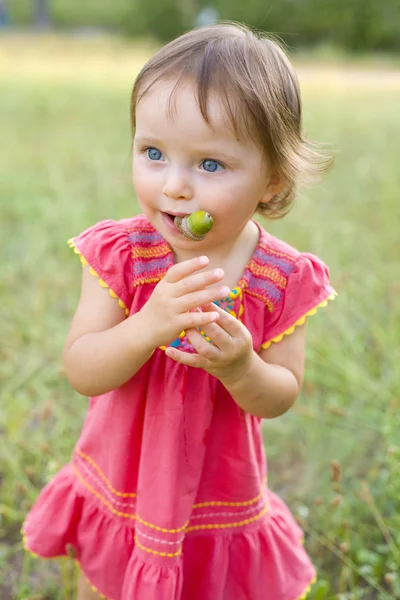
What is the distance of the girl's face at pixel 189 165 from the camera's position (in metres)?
1.15

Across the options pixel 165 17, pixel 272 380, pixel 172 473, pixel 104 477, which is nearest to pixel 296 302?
pixel 272 380

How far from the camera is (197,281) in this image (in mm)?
1110

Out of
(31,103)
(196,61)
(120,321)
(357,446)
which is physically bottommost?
(31,103)

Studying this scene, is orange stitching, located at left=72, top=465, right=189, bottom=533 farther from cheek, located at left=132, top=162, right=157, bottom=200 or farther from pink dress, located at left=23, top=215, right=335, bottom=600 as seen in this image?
cheek, located at left=132, top=162, right=157, bottom=200

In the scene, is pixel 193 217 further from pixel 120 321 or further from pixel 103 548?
pixel 103 548

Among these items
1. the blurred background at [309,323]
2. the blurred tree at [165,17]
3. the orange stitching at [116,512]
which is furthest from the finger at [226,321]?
the blurred tree at [165,17]

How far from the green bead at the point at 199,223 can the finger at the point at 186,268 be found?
5cm

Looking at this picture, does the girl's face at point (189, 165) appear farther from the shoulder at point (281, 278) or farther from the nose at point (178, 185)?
the shoulder at point (281, 278)

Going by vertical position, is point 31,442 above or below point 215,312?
below

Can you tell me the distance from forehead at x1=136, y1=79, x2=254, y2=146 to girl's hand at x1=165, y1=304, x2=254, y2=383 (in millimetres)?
257

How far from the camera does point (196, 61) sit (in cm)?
116

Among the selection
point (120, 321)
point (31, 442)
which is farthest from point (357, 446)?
point (120, 321)

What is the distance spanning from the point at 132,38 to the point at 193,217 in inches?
593

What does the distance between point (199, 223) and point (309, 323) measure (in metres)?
1.51
